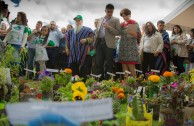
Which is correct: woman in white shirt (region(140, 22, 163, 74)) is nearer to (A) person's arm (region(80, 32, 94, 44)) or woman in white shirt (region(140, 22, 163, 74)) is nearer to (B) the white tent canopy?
(A) person's arm (region(80, 32, 94, 44))

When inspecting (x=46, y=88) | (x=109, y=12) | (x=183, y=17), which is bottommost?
(x=46, y=88)

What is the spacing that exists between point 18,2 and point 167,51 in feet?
14.7

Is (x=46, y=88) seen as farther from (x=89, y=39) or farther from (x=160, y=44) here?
(x=160, y=44)

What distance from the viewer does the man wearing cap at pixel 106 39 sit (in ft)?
19.1

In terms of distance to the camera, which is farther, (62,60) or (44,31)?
(62,60)

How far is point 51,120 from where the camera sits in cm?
70

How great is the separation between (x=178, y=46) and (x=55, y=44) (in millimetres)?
2538

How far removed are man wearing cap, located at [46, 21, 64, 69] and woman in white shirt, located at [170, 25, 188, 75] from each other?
7.75 feet

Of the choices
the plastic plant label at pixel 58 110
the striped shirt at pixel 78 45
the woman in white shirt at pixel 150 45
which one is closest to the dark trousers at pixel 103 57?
the striped shirt at pixel 78 45

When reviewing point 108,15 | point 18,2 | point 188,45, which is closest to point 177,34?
point 188,45

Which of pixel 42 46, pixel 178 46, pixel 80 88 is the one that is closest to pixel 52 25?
pixel 42 46

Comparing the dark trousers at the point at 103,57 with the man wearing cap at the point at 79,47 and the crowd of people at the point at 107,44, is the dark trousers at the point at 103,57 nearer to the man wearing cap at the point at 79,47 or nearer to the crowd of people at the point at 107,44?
the crowd of people at the point at 107,44

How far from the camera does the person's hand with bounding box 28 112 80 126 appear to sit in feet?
2.28

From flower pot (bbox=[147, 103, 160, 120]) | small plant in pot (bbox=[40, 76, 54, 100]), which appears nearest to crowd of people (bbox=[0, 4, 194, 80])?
small plant in pot (bbox=[40, 76, 54, 100])
